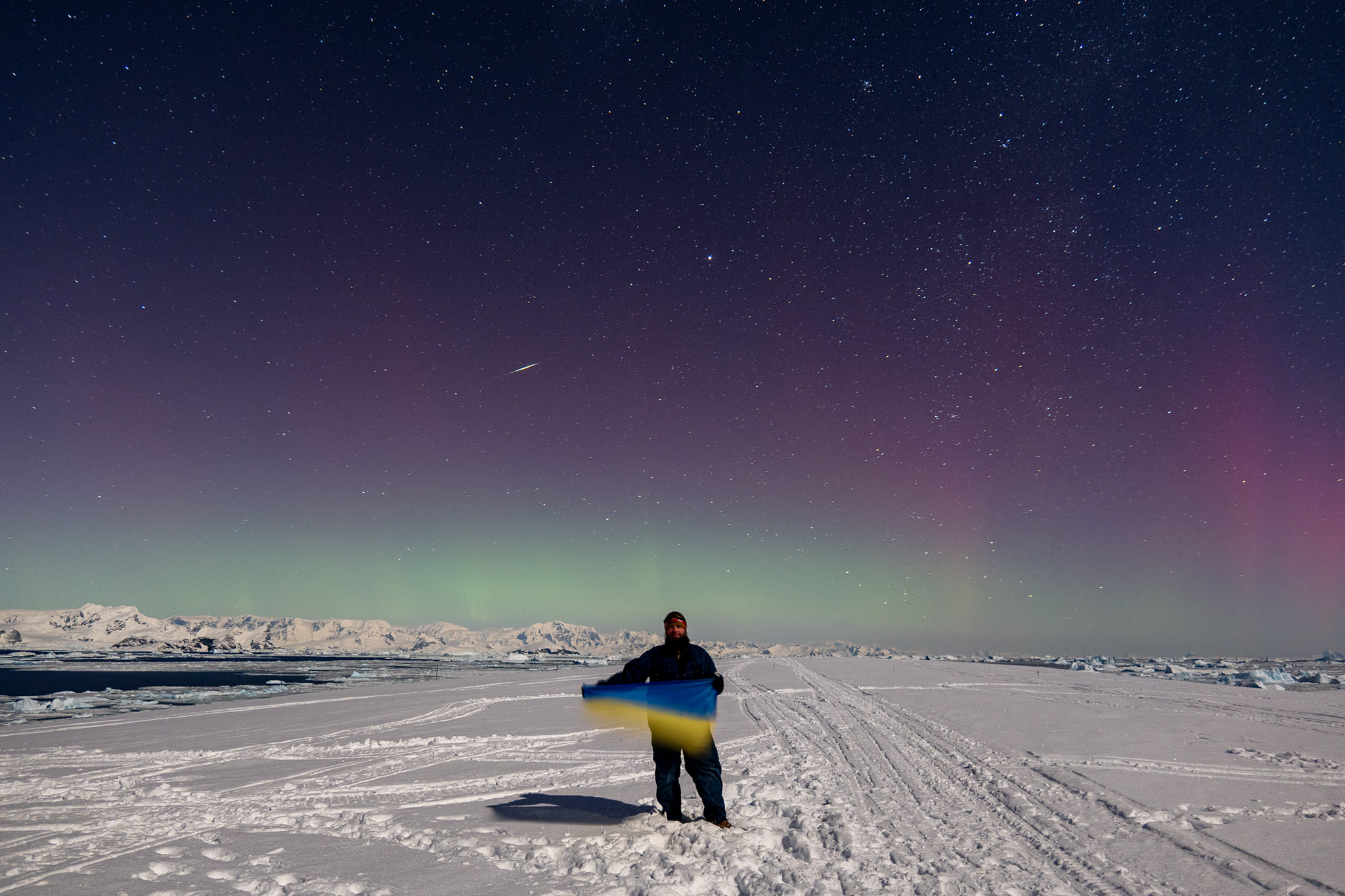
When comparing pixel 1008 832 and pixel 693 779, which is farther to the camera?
pixel 1008 832

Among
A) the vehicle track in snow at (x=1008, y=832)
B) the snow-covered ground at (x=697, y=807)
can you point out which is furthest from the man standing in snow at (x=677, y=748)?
the vehicle track in snow at (x=1008, y=832)

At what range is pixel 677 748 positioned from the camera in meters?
5.80

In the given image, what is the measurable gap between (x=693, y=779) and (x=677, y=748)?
1.11ft

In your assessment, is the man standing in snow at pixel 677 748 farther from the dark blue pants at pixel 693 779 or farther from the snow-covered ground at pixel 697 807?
the snow-covered ground at pixel 697 807

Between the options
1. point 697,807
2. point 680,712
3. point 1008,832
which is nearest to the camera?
point 680,712

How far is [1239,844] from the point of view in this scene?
5.39 metres

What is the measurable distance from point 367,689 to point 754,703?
2192cm

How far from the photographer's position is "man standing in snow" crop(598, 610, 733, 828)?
5.75m

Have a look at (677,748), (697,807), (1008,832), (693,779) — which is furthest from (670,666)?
(1008,832)

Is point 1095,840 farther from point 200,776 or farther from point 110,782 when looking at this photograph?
point 110,782

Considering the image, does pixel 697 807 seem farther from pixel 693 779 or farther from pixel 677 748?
pixel 677 748

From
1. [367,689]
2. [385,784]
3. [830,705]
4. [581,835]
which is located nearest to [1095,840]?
[581,835]

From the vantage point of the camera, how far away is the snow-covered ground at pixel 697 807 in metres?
4.80

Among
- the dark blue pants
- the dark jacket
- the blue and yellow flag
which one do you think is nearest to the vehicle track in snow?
the dark blue pants
